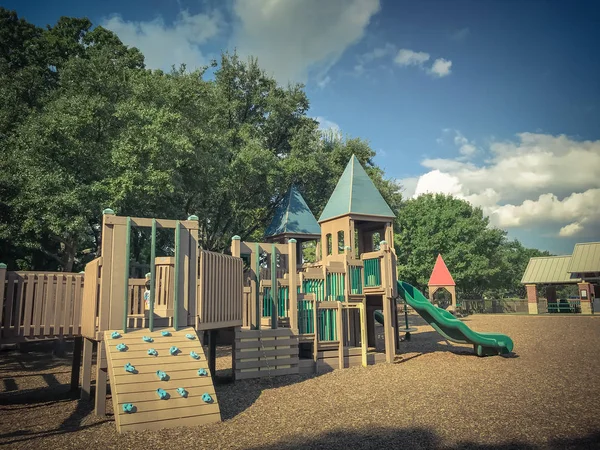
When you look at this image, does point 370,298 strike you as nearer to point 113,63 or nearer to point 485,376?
point 485,376

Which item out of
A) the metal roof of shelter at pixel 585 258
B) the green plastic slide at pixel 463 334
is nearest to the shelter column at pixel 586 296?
the metal roof of shelter at pixel 585 258

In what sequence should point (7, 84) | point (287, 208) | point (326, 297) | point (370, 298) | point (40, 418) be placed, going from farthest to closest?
point (287, 208)
point (7, 84)
point (370, 298)
point (326, 297)
point (40, 418)

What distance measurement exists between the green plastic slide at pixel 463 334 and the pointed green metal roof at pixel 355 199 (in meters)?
3.62

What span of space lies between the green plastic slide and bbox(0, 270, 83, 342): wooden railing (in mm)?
10882

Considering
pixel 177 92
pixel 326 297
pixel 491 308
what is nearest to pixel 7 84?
pixel 177 92

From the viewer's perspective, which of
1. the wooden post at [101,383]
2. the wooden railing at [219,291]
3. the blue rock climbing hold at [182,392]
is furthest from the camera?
the wooden railing at [219,291]

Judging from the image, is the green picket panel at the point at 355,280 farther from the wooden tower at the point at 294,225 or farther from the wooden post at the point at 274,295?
the wooden tower at the point at 294,225

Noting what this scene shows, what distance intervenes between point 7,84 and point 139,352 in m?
17.7

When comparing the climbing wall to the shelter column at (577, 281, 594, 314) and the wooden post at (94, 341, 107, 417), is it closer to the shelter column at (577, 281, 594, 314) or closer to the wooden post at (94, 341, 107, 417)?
the wooden post at (94, 341, 107, 417)

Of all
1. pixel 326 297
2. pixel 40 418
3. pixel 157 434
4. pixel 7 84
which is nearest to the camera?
pixel 157 434

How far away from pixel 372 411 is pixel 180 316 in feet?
12.9

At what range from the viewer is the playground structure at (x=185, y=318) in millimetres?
6980

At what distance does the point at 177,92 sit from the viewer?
19469 mm

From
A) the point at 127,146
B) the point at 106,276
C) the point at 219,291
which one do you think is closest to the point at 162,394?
the point at 106,276
